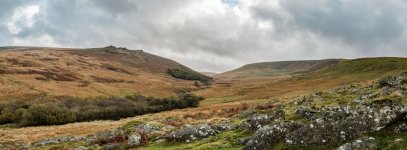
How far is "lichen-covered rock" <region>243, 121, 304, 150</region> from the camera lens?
2430 centimetres

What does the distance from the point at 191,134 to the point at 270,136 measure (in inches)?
387

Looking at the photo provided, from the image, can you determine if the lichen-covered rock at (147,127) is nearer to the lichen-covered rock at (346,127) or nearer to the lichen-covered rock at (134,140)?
the lichen-covered rock at (134,140)

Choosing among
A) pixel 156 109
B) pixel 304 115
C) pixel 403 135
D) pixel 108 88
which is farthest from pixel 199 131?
pixel 108 88

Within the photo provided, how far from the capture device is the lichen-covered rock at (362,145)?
20.6 m

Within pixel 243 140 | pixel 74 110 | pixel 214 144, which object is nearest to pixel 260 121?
pixel 243 140

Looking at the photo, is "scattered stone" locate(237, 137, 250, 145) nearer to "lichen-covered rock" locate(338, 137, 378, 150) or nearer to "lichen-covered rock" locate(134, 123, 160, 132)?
"lichen-covered rock" locate(338, 137, 378, 150)

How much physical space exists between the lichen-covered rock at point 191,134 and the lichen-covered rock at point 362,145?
13.7 metres

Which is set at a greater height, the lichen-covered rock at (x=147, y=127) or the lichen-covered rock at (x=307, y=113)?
the lichen-covered rock at (x=307, y=113)

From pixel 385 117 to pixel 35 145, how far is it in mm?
34460

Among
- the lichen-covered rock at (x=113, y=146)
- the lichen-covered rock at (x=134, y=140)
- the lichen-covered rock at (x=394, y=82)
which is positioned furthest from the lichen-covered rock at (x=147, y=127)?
the lichen-covered rock at (x=394, y=82)

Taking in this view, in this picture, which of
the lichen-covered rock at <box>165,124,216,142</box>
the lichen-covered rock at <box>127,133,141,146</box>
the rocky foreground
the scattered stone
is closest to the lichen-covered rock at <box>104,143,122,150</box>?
the rocky foreground

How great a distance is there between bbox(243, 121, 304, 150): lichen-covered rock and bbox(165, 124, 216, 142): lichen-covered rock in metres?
8.29

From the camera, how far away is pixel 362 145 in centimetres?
2094

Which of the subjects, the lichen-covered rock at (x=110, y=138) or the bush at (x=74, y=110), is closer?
the lichen-covered rock at (x=110, y=138)
